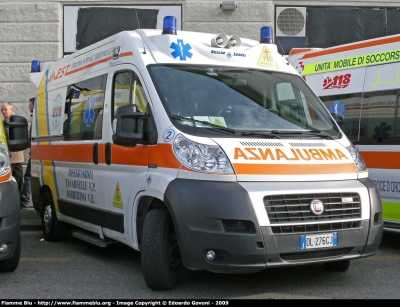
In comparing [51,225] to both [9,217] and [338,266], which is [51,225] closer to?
[9,217]

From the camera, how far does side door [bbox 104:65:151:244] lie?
5.69 metres

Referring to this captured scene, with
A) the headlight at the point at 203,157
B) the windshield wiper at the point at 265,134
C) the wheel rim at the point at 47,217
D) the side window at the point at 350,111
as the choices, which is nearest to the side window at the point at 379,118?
the side window at the point at 350,111

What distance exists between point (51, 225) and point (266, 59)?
142 inches

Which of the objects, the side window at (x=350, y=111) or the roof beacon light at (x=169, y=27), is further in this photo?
the side window at (x=350, y=111)

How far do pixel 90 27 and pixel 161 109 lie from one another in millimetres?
8486

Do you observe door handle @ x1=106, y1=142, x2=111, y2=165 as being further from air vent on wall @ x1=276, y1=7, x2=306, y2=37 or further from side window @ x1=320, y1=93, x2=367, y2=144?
air vent on wall @ x1=276, y1=7, x2=306, y2=37

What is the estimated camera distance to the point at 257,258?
16.0 feet

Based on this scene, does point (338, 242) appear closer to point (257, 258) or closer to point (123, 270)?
point (257, 258)

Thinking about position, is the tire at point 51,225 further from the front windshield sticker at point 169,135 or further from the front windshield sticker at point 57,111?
the front windshield sticker at point 169,135

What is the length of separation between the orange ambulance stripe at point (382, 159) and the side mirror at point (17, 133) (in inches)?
149

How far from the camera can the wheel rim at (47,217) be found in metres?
8.23

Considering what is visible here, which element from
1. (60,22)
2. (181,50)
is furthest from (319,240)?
(60,22)

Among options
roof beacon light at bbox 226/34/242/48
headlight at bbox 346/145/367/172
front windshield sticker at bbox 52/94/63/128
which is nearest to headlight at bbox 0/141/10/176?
front windshield sticker at bbox 52/94/63/128

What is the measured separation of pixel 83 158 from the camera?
6.93 metres
